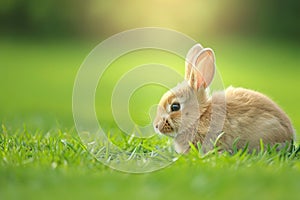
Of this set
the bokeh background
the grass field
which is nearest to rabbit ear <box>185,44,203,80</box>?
the grass field

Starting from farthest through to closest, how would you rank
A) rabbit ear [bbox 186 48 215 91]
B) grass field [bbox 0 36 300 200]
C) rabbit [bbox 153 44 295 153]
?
rabbit ear [bbox 186 48 215 91] → rabbit [bbox 153 44 295 153] → grass field [bbox 0 36 300 200]

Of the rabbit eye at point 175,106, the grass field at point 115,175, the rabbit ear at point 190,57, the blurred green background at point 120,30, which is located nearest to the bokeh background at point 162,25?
the blurred green background at point 120,30

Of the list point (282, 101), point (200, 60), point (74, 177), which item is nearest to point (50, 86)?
point (282, 101)

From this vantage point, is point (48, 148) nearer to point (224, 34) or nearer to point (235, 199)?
point (235, 199)

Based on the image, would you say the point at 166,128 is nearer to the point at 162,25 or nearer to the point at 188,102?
the point at 188,102

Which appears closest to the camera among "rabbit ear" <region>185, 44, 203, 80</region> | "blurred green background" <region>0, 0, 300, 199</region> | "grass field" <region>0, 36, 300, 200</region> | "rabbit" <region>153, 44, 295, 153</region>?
"grass field" <region>0, 36, 300, 200</region>

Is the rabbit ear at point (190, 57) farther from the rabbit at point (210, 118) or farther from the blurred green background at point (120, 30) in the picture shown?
the blurred green background at point (120, 30)

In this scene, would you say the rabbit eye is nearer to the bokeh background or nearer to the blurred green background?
the blurred green background
